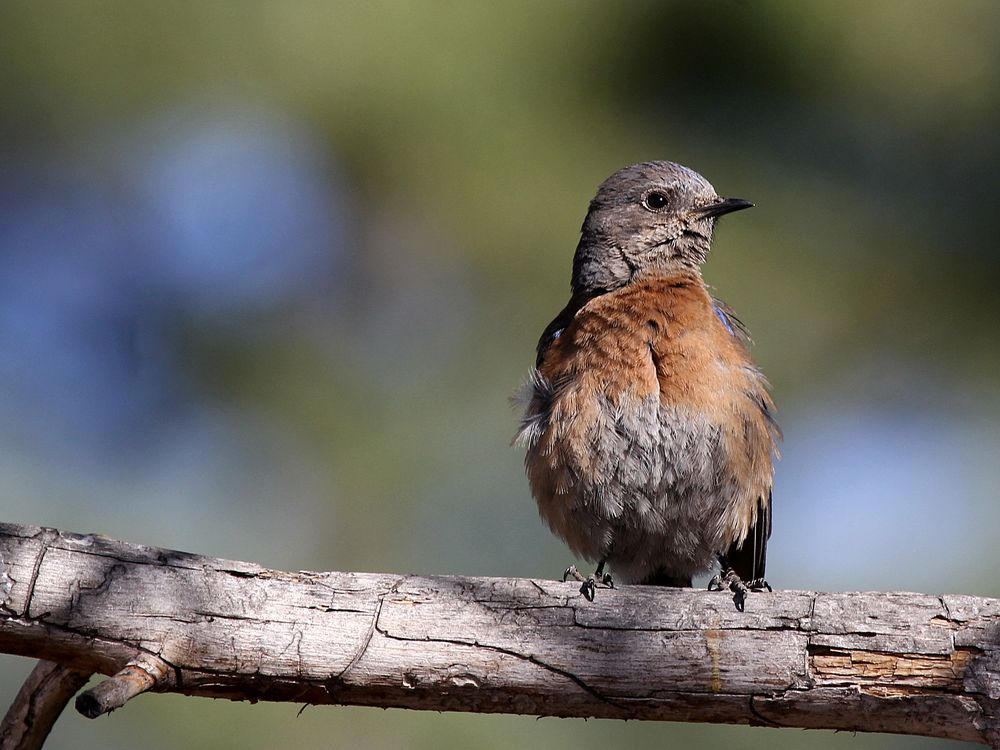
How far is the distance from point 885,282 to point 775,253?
918 millimetres

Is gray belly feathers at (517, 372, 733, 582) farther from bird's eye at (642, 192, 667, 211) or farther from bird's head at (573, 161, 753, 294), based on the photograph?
bird's eye at (642, 192, 667, 211)

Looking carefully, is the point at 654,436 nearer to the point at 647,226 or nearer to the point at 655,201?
the point at 647,226

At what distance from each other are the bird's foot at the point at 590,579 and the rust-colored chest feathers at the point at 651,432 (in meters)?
0.13

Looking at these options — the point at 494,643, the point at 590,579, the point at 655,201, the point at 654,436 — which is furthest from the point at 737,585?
the point at 655,201

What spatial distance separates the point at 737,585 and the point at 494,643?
1017 millimetres

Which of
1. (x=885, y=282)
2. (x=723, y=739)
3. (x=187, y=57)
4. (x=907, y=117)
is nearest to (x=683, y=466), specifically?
(x=723, y=739)

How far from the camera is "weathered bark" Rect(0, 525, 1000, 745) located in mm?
3521

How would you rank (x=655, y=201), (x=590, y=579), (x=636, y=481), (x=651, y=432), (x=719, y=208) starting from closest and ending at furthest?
(x=590, y=579), (x=651, y=432), (x=636, y=481), (x=719, y=208), (x=655, y=201)

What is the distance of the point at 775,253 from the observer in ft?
30.1

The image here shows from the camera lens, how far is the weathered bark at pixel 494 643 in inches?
139

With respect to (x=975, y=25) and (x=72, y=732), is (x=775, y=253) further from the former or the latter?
(x=72, y=732)

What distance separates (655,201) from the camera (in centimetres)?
591

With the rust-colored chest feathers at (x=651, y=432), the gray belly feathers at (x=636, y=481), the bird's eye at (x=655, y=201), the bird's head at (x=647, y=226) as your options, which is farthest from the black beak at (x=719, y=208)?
the gray belly feathers at (x=636, y=481)

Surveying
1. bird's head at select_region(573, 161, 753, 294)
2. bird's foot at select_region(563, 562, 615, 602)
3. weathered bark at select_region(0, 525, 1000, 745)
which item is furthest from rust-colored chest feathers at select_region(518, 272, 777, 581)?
weathered bark at select_region(0, 525, 1000, 745)
